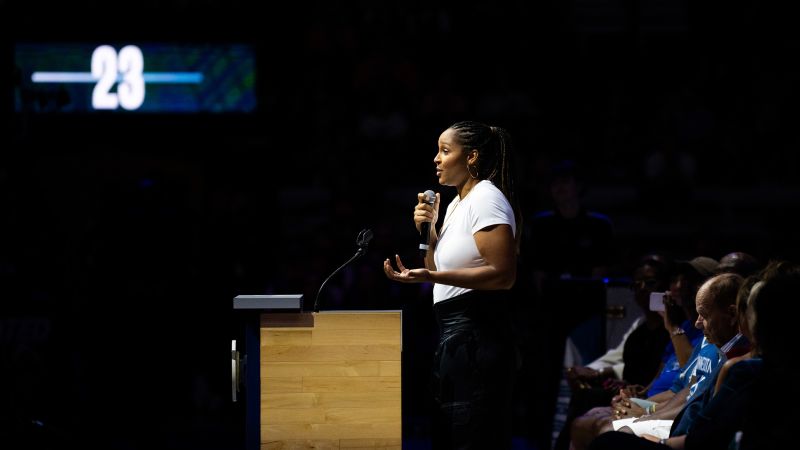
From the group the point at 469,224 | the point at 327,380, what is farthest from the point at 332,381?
the point at 469,224

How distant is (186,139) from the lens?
27.7 feet

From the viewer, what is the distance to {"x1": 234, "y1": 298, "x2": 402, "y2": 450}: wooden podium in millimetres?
3260

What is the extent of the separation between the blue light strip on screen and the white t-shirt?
5.41m

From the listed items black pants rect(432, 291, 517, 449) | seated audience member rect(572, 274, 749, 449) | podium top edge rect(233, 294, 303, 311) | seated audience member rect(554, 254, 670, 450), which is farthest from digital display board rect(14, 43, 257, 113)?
black pants rect(432, 291, 517, 449)

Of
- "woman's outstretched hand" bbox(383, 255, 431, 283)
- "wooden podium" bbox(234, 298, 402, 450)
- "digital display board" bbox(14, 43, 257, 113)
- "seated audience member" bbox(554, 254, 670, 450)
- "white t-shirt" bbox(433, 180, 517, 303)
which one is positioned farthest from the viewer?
"digital display board" bbox(14, 43, 257, 113)

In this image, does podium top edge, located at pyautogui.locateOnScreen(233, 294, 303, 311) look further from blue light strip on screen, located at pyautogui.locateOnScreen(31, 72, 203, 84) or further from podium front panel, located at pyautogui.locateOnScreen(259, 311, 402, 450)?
blue light strip on screen, located at pyautogui.locateOnScreen(31, 72, 203, 84)

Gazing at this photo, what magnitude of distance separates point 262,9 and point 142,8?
3.06ft

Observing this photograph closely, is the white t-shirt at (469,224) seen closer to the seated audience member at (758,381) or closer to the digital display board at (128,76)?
the seated audience member at (758,381)

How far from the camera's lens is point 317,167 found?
933 cm

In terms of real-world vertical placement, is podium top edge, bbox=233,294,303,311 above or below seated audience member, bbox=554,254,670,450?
above

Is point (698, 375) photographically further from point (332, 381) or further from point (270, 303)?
point (270, 303)

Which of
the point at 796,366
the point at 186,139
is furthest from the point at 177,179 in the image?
the point at 796,366

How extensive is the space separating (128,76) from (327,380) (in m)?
5.47

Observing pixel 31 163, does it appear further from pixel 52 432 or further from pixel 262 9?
pixel 52 432
